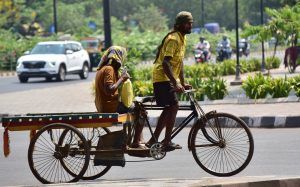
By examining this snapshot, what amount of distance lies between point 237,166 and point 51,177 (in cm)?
189

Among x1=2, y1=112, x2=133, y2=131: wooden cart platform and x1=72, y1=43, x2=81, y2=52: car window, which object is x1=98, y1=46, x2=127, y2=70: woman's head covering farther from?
x1=72, y1=43, x2=81, y2=52: car window

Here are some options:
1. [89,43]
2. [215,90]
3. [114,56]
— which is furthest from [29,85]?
[114,56]

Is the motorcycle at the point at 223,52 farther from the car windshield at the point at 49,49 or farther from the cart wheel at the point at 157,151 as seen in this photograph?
the cart wheel at the point at 157,151

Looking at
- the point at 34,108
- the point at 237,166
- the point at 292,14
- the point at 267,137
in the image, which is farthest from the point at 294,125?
the point at 292,14

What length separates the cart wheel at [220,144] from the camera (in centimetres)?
1071

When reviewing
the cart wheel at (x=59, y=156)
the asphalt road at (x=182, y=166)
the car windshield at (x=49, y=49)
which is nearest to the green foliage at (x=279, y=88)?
the asphalt road at (x=182, y=166)

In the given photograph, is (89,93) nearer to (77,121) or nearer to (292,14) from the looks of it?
(292,14)

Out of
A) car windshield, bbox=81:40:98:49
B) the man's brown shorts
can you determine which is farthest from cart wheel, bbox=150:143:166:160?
car windshield, bbox=81:40:98:49

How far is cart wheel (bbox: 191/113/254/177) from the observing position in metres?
10.7

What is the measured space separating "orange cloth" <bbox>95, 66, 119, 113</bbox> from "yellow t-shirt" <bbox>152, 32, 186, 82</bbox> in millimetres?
465

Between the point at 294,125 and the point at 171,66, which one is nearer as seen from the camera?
the point at 171,66

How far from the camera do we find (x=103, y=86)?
1098 centimetres

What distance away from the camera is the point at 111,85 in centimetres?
1088

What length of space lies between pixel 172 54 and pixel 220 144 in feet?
3.43
